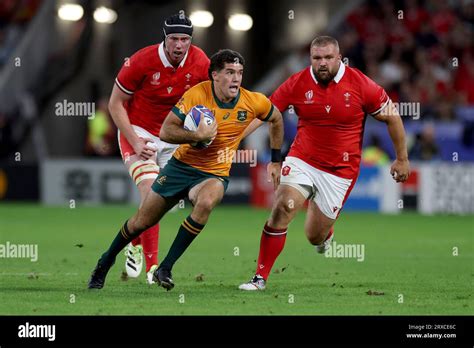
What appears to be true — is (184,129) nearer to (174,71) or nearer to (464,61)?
(174,71)

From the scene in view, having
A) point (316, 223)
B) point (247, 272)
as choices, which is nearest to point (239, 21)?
point (247, 272)

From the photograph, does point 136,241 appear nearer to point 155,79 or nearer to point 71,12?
point 155,79

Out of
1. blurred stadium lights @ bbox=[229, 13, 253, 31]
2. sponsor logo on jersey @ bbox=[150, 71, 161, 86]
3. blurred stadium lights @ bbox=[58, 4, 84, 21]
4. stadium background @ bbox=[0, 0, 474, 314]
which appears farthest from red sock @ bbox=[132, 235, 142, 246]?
blurred stadium lights @ bbox=[229, 13, 253, 31]

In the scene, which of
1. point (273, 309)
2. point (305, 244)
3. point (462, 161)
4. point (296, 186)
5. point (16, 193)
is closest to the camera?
point (273, 309)

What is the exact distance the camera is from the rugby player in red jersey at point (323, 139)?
1134 centimetres

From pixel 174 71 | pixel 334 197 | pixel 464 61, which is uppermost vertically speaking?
pixel 464 61

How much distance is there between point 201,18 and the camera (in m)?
28.5

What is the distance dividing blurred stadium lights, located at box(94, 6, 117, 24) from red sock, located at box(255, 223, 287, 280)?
17174mm

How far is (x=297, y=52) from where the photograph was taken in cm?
2898

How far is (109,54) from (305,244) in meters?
12.8

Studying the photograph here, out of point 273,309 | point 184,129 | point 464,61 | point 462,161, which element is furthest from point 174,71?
point 464,61

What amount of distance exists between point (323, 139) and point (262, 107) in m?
1.20

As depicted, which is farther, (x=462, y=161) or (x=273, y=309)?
(x=462, y=161)

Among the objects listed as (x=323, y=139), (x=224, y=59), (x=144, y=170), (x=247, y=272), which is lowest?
(x=247, y=272)
